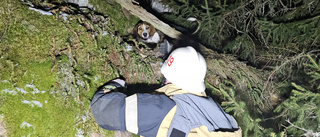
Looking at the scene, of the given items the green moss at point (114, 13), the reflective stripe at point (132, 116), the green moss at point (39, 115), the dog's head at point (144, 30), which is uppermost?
the green moss at point (114, 13)

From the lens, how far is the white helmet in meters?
2.48

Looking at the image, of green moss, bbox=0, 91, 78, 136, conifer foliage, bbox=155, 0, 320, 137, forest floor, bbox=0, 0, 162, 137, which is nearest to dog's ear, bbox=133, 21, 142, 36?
conifer foliage, bbox=155, 0, 320, 137

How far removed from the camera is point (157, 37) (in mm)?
5910

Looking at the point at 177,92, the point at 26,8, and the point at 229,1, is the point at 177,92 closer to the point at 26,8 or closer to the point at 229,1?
the point at 26,8

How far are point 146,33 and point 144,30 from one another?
12 centimetres

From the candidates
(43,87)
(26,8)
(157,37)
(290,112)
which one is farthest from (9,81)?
(290,112)

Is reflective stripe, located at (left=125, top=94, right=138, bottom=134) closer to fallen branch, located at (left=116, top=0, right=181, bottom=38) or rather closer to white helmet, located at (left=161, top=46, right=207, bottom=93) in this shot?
white helmet, located at (left=161, top=46, right=207, bottom=93)

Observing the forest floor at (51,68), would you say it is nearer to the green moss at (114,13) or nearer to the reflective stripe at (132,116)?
the green moss at (114,13)

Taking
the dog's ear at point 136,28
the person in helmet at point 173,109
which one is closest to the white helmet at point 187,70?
the person in helmet at point 173,109

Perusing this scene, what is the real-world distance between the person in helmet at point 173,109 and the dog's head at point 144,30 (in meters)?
2.80

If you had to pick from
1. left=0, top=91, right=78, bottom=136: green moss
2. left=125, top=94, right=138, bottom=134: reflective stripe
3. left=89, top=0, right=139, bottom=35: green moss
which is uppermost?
left=89, top=0, right=139, bottom=35: green moss

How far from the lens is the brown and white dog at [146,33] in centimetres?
517

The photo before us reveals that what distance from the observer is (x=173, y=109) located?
217 cm

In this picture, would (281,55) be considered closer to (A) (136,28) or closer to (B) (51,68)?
(A) (136,28)
